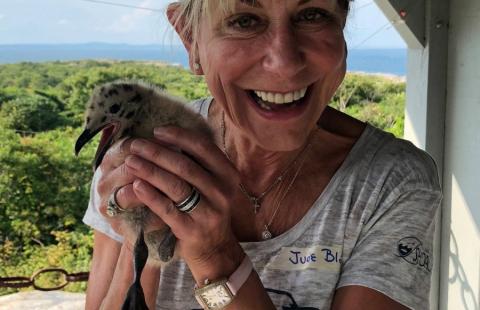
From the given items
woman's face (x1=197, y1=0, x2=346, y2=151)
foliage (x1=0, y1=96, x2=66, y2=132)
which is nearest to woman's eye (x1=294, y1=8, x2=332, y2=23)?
woman's face (x1=197, y1=0, x2=346, y2=151)

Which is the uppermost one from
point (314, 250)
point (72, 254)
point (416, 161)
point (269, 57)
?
point (269, 57)

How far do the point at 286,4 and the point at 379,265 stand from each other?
50 cm

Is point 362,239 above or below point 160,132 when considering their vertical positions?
below

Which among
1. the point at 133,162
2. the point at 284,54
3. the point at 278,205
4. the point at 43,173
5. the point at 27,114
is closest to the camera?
the point at 133,162

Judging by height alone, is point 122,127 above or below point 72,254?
above

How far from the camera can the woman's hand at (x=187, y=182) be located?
1.04 metres

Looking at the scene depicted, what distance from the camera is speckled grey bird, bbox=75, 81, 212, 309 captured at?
3.75 ft

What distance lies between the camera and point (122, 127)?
3.76ft

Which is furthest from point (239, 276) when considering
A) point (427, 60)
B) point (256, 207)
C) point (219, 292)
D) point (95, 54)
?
point (95, 54)

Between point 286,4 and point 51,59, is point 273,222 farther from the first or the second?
point 51,59

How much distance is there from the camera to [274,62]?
1.15m

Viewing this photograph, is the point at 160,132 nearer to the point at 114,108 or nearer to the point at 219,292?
the point at 114,108

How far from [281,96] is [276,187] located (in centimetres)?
31

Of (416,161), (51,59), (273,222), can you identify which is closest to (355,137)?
(416,161)
